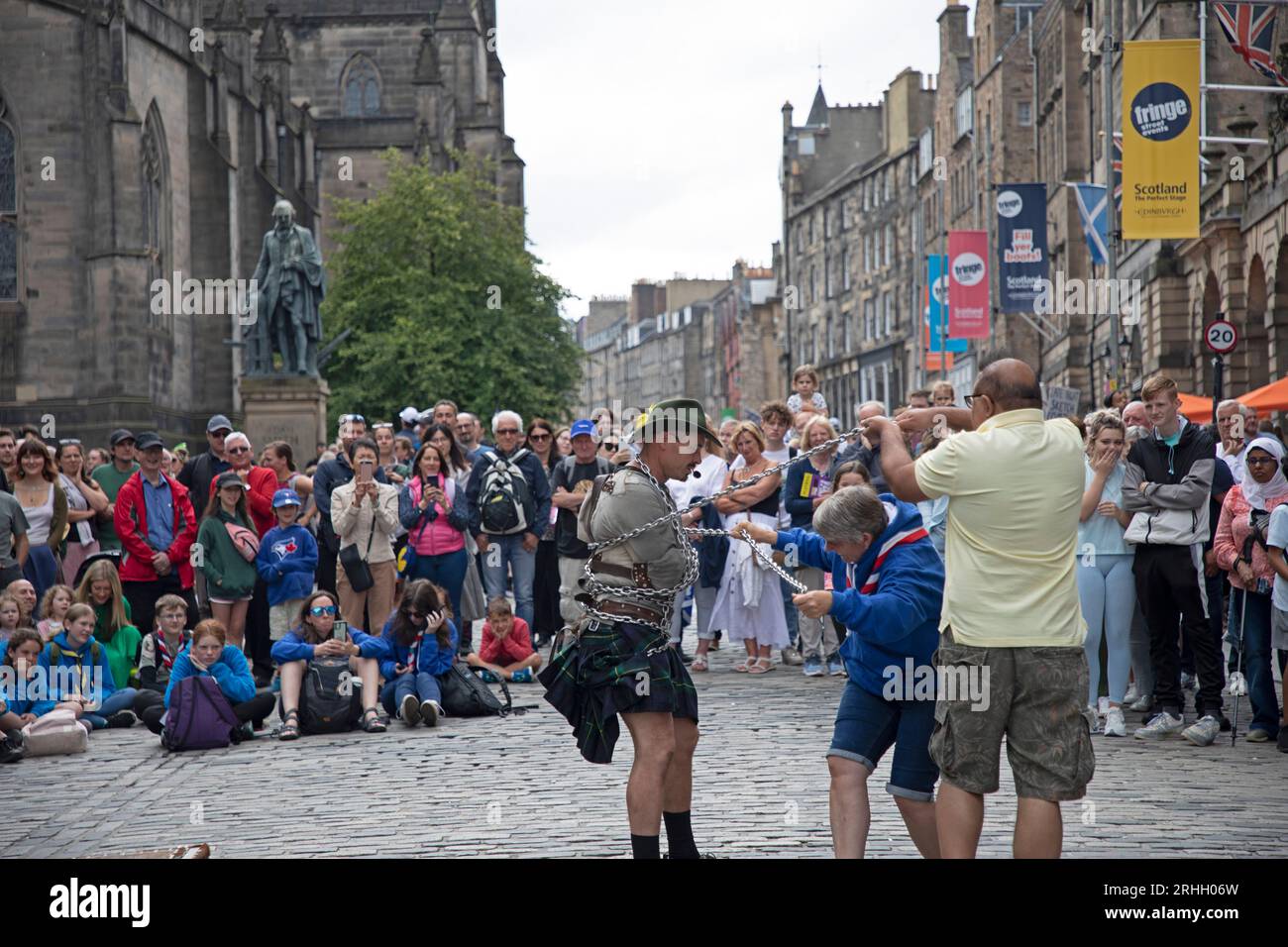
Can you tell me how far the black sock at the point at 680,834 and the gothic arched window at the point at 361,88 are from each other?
61.1 m

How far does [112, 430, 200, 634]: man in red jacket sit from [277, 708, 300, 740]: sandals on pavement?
2.62m

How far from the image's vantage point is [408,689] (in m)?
12.6

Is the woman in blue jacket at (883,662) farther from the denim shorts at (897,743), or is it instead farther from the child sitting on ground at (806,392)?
the child sitting on ground at (806,392)

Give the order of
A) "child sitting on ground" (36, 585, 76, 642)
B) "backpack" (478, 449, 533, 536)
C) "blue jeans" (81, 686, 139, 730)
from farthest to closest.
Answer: "backpack" (478, 449, 533, 536)
"blue jeans" (81, 686, 139, 730)
"child sitting on ground" (36, 585, 76, 642)

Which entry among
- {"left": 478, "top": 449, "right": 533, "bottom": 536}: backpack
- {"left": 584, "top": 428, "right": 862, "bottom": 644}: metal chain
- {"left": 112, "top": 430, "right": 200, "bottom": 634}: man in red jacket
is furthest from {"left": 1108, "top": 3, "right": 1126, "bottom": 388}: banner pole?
{"left": 584, "top": 428, "right": 862, "bottom": 644}: metal chain

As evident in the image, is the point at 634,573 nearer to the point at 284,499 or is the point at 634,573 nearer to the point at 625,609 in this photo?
the point at 625,609

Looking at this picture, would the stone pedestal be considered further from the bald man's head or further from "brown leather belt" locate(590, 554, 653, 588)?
the bald man's head

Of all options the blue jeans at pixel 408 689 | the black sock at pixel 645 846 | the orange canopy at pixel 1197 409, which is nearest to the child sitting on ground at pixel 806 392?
the blue jeans at pixel 408 689

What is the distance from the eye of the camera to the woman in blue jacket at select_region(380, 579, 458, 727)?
12.6 metres

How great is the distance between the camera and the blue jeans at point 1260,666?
11.0 m

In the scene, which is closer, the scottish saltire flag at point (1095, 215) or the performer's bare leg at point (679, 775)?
the performer's bare leg at point (679, 775)

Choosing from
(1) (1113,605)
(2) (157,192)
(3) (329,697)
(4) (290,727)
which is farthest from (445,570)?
(2) (157,192)

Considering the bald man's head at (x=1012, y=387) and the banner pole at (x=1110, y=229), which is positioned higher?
the banner pole at (x=1110, y=229)

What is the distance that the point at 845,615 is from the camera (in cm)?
634
